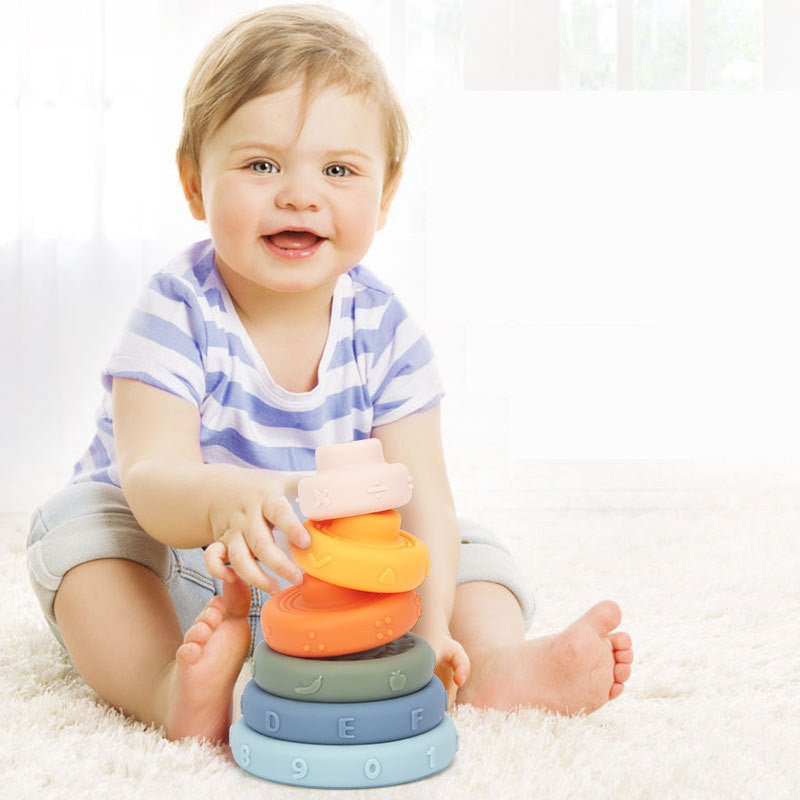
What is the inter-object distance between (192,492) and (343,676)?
0.65ft

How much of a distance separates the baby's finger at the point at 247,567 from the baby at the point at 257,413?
2 cm

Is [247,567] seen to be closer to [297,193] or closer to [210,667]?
[210,667]

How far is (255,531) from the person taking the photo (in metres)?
0.78

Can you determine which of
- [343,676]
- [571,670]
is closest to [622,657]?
[571,670]

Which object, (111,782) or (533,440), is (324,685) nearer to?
(111,782)

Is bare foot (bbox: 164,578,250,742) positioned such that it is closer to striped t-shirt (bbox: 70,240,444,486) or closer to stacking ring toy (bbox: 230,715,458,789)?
stacking ring toy (bbox: 230,715,458,789)

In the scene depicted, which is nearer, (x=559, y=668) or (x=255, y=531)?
(x=255, y=531)

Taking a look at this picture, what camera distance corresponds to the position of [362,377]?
1.17 metres

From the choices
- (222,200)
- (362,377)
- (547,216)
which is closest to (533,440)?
(547,216)

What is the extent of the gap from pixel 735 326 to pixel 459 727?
1.74 metres

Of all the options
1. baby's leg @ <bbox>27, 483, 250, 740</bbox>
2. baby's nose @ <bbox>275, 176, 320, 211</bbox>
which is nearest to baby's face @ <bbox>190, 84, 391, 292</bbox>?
baby's nose @ <bbox>275, 176, 320, 211</bbox>

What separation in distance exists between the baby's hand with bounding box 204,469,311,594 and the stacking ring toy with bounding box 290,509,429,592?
0.04ft

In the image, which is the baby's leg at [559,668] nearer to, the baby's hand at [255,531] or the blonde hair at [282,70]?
the baby's hand at [255,531]

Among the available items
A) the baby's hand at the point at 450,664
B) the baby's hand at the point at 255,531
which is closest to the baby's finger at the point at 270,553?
the baby's hand at the point at 255,531
